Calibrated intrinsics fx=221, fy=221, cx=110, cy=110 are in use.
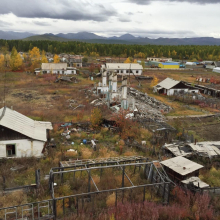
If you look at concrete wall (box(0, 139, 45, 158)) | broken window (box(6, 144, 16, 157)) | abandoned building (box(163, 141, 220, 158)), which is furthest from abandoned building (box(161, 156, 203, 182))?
broken window (box(6, 144, 16, 157))

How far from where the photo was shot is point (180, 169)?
1228cm

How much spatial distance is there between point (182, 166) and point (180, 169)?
374 mm

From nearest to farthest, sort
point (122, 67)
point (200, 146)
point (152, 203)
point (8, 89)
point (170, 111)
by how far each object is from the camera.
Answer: point (152, 203) < point (200, 146) < point (170, 111) < point (8, 89) < point (122, 67)

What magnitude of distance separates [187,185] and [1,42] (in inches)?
5158

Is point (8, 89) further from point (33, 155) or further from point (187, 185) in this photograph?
point (187, 185)

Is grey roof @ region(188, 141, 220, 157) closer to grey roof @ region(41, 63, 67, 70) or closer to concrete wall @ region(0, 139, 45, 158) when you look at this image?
concrete wall @ region(0, 139, 45, 158)

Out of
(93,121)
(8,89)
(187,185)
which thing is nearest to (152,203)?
(187,185)

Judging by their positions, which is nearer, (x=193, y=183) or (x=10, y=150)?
(x=193, y=183)

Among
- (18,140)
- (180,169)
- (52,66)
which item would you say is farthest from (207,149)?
(52,66)

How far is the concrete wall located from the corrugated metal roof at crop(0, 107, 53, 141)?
44 cm

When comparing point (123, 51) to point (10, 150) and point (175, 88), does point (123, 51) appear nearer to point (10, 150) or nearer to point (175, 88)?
point (175, 88)

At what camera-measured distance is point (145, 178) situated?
12.9 meters

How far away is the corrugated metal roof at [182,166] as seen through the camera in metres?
12.1

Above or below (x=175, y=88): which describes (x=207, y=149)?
below
